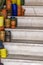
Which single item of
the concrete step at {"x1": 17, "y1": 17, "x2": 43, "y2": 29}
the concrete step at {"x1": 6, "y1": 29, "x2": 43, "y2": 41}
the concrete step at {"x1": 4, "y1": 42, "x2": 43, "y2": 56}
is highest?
the concrete step at {"x1": 17, "y1": 17, "x2": 43, "y2": 29}

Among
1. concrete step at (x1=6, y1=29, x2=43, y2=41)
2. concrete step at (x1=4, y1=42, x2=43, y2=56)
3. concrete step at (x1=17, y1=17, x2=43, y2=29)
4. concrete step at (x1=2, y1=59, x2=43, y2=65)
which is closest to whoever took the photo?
concrete step at (x1=2, y1=59, x2=43, y2=65)

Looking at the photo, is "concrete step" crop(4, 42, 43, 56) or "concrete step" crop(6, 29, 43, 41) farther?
"concrete step" crop(6, 29, 43, 41)

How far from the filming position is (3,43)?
2217 millimetres

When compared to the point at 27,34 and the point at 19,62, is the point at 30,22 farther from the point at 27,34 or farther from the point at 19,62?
the point at 19,62

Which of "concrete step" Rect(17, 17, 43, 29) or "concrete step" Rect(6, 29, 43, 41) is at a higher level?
"concrete step" Rect(17, 17, 43, 29)

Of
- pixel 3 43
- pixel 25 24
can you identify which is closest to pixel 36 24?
pixel 25 24

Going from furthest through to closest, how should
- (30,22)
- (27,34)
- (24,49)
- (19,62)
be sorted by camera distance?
(30,22) → (27,34) → (24,49) → (19,62)

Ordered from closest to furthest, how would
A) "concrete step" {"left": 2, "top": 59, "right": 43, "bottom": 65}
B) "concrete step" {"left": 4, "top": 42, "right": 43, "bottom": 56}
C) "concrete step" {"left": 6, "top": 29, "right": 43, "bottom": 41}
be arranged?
"concrete step" {"left": 2, "top": 59, "right": 43, "bottom": 65}
"concrete step" {"left": 4, "top": 42, "right": 43, "bottom": 56}
"concrete step" {"left": 6, "top": 29, "right": 43, "bottom": 41}

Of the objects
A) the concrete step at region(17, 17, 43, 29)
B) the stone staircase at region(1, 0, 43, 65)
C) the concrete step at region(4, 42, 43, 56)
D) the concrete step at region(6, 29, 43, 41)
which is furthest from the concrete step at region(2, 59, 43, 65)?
the concrete step at region(17, 17, 43, 29)

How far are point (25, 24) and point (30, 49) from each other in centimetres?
43

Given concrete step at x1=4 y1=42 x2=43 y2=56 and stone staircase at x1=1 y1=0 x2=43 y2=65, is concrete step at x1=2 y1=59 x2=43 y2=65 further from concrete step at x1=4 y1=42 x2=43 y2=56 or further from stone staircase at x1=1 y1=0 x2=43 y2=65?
concrete step at x1=4 y1=42 x2=43 y2=56

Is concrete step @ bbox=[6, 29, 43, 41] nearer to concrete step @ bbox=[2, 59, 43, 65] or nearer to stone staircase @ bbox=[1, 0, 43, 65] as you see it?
stone staircase @ bbox=[1, 0, 43, 65]

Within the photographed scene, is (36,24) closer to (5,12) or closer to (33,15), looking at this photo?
(33,15)

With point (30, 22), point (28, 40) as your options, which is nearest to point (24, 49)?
point (28, 40)
